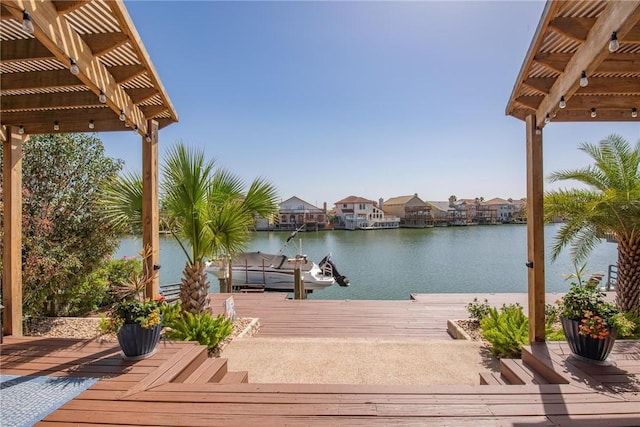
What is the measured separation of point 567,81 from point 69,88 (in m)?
4.98

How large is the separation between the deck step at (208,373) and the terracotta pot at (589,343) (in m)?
3.26

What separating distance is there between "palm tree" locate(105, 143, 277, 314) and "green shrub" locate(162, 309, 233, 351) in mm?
321

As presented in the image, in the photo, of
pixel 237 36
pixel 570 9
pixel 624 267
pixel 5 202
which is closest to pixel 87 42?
pixel 5 202

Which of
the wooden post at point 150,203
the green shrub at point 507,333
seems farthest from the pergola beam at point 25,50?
the green shrub at point 507,333

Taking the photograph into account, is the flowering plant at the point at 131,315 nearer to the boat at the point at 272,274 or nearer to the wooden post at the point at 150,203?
the wooden post at the point at 150,203

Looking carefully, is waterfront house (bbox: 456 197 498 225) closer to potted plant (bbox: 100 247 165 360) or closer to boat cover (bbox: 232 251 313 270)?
boat cover (bbox: 232 251 313 270)

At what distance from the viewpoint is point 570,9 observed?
2.26 meters

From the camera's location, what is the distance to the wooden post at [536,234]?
2.96 metres

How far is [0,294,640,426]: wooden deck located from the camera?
1780 mm

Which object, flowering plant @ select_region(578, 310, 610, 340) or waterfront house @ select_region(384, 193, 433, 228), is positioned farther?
waterfront house @ select_region(384, 193, 433, 228)

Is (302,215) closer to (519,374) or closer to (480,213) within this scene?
(480,213)

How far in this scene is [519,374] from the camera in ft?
7.98

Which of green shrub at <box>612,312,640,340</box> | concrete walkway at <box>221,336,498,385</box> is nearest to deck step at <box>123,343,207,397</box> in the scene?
concrete walkway at <box>221,336,498,385</box>

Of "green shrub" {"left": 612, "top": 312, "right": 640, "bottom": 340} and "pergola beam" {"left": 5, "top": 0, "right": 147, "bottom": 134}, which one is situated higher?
"pergola beam" {"left": 5, "top": 0, "right": 147, "bottom": 134}
